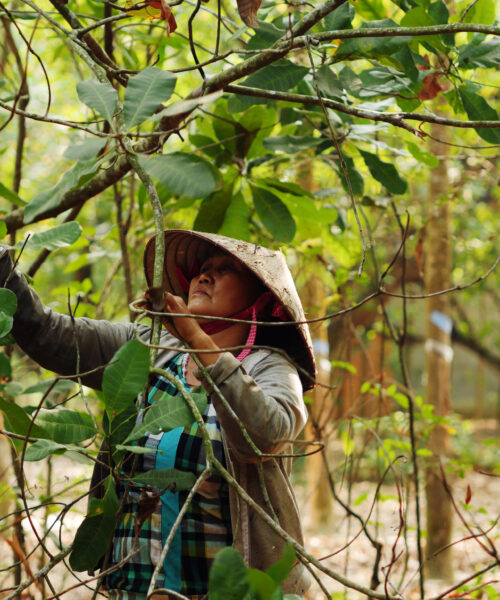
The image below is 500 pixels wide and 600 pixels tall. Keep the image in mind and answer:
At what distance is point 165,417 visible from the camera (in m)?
0.95

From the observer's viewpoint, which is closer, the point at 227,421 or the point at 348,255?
the point at 227,421

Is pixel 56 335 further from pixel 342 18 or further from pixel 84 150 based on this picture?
pixel 342 18

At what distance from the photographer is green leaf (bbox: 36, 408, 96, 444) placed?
3.26 ft

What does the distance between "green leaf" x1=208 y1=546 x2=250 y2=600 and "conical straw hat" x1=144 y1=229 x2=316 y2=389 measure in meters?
0.79

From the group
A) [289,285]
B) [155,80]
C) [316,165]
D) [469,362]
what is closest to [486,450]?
[469,362]

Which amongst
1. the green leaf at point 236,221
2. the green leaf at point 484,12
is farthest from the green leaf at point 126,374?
the green leaf at point 484,12

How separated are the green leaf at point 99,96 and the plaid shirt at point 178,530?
76 centimetres

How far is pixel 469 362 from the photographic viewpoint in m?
15.0

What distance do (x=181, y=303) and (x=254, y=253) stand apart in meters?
0.40

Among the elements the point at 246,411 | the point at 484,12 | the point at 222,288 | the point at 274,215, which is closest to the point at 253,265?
the point at 222,288

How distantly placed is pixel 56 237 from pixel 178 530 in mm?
699

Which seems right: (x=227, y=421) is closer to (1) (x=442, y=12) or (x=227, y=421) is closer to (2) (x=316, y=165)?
(1) (x=442, y=12)

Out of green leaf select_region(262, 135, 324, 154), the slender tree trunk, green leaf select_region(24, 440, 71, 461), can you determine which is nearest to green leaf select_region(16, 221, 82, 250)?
green leaf select_region(24, 440, 71, 461)

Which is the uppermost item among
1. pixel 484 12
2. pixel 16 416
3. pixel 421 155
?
pixel 484 12
